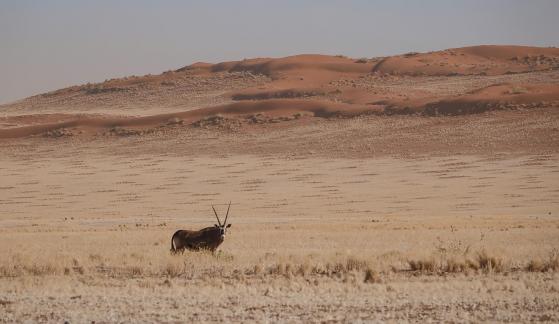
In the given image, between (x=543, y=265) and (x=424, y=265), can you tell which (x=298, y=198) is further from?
(x=543, y=265)

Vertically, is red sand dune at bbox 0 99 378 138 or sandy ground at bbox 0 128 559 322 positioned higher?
red sand dune at bbox 0 99 378 138

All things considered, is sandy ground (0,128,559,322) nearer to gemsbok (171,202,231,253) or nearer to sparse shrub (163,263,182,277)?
sparse shrub (163,263,182,277)

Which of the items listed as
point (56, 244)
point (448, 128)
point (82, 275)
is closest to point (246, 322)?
point (82, 275)

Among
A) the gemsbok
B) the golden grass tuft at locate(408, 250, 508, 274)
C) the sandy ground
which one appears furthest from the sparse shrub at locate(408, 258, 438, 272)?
the gemsbok

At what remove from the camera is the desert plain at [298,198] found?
12.6 m

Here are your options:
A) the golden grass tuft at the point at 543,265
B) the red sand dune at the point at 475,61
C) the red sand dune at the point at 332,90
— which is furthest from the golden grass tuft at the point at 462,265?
the red sand dune at the point at 475,61

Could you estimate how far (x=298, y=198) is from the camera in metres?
40.2

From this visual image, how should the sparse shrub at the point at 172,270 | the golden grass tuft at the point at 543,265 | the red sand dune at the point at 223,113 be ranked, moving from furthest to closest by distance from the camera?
the red sand dune at the point at 223,113, the sparse shrub at the point at 172,270, the golden grass tuft at the point at 543,265

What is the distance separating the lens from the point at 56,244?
21.9 metres

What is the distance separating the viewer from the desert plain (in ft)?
41.5

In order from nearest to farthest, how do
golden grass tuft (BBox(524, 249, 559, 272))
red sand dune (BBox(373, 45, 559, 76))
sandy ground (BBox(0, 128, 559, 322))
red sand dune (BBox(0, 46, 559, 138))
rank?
sandy ground (BBox(0, 128, 559, 322)) → golden grass tuft (BBox(524, 249, 559, 272)) → red sand dune (BBox(0, 46, 559, 138)) → red sand dune (BBox(373, 45, 559, 76))

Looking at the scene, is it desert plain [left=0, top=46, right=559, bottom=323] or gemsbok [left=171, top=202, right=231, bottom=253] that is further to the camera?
gemsbok [left=171, top=202, right=231, bottom=253]

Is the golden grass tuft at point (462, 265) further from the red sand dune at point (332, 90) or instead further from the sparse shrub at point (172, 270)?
the red sand dune at point (332, 90)

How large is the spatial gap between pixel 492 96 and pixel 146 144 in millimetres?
23595
